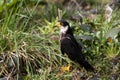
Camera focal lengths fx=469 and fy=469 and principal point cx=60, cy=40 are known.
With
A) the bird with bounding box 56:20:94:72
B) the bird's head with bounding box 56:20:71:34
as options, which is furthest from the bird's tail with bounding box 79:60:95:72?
the bird's head with bounding box 56:20:71:34

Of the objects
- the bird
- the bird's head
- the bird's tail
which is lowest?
the bird's tail

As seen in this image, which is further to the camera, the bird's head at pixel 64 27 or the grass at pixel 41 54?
the bird's head at pixel 64 27

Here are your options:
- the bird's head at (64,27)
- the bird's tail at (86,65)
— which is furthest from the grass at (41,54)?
the bird's head at (64,27)

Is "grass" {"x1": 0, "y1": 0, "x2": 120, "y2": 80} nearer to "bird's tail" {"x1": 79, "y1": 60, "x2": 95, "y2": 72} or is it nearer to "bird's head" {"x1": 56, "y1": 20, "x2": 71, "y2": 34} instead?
"bird's tail" {"x1": 79, "y1": 60, "x2": 95, "y2": 72}

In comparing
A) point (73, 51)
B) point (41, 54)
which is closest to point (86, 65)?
point (73, 51)

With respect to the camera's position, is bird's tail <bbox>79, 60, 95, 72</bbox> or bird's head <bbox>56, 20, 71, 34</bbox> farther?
bird's head <bbox>56, 20, 71, 34</bbox>

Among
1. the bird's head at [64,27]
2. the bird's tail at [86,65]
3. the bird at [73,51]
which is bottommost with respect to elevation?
the bird's tail at [86,65]

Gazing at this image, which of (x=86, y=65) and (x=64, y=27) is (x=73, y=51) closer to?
(x=86, y=65)

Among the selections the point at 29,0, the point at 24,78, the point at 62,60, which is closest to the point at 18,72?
the point at 24,78

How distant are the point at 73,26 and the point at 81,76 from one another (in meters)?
1.21

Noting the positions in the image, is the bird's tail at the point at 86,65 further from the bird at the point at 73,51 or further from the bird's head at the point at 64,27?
the bird's head at the point at 64,27

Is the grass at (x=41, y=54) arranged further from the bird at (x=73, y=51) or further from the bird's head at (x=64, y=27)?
the bird's head at (x=64, y=27)

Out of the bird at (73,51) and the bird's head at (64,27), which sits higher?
the bird's head at (64,27)

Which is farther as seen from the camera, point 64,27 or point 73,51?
point 64,27
